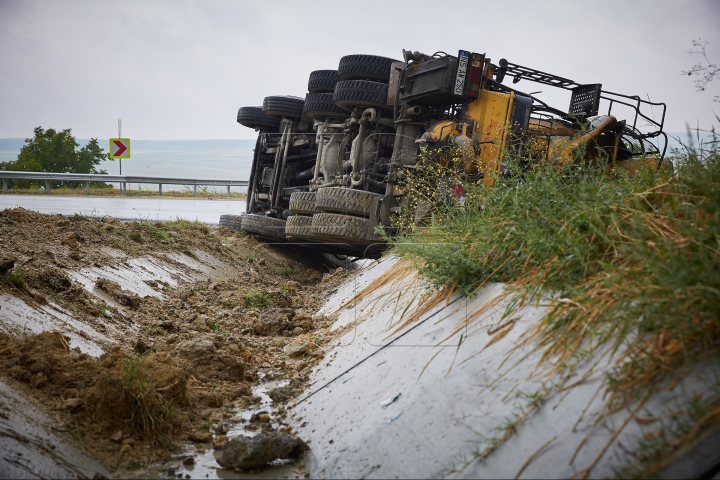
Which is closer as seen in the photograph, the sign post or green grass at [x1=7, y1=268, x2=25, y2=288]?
green grass at [x1=7, y1=268, x2=25, y2=288]

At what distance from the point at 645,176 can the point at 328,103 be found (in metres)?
7.99

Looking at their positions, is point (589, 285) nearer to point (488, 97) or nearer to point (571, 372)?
point (571, 372)

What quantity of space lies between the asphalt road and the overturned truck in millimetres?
4824

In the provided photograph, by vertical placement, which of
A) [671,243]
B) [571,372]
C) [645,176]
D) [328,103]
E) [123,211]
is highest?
[328,103]

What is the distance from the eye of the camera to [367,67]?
10523 millimetres

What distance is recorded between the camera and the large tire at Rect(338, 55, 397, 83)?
414 inches

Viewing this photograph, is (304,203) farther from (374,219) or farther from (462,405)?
(462,405)

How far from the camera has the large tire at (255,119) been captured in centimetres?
1466

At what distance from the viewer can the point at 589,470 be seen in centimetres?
Answer: 237

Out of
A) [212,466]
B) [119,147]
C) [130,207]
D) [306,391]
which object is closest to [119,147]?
[119,147]

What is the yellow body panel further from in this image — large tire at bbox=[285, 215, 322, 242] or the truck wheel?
large tire at bbox=[285, 215, 322, 242]

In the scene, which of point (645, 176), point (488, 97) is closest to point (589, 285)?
point (645, 176)

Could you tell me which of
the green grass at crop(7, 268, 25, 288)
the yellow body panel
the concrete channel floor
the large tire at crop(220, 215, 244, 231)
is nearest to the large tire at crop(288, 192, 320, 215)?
the yellow body panel

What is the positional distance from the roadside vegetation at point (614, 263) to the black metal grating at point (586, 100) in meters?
4.87
